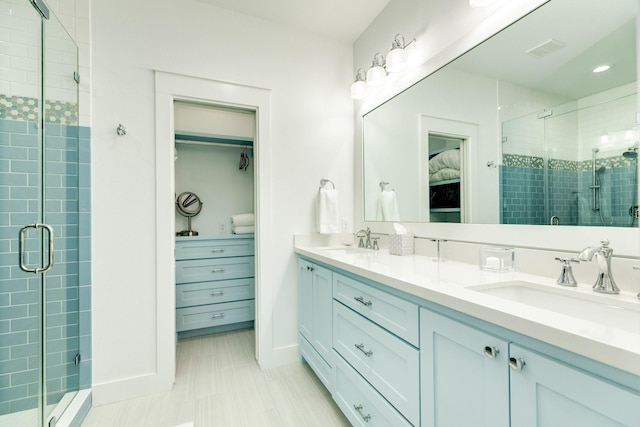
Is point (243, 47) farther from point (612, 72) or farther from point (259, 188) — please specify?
point (612, 72)

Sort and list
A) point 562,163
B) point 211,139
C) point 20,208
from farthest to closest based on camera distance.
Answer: point 211,139
point 20,208
point 562,163

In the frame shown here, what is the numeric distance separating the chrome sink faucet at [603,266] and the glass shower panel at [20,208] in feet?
7.63

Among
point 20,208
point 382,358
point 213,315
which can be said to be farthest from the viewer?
point 213,315

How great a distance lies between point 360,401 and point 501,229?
1041mm

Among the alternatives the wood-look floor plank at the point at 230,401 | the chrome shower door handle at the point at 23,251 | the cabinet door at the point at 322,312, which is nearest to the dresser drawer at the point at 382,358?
the cabinet door at the point at 322,312

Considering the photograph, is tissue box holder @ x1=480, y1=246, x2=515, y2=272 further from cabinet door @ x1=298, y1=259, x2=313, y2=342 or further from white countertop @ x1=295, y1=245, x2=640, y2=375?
cabinet door @ x1=298, y1=259, x2=313, y2=342

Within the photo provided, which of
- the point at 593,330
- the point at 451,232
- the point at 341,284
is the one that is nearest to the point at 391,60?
the point at 451,232

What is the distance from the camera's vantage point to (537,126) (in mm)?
1137

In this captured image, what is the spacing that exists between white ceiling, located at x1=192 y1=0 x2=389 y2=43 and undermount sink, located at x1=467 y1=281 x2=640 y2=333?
6.65 feet

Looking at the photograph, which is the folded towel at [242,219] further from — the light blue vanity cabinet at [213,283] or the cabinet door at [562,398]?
the cabinet door at [562,398]

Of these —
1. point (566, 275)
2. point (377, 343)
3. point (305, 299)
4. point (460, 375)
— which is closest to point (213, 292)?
point (305, 299)

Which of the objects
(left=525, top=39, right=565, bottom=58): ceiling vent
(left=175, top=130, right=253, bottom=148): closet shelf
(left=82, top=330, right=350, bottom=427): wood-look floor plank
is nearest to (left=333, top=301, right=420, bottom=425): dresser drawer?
(left=82, top=330, right=350, bottom=427): wood-look floor plank

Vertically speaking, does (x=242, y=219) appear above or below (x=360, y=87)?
below

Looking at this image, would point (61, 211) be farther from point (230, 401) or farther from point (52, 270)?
point (230, 401)
